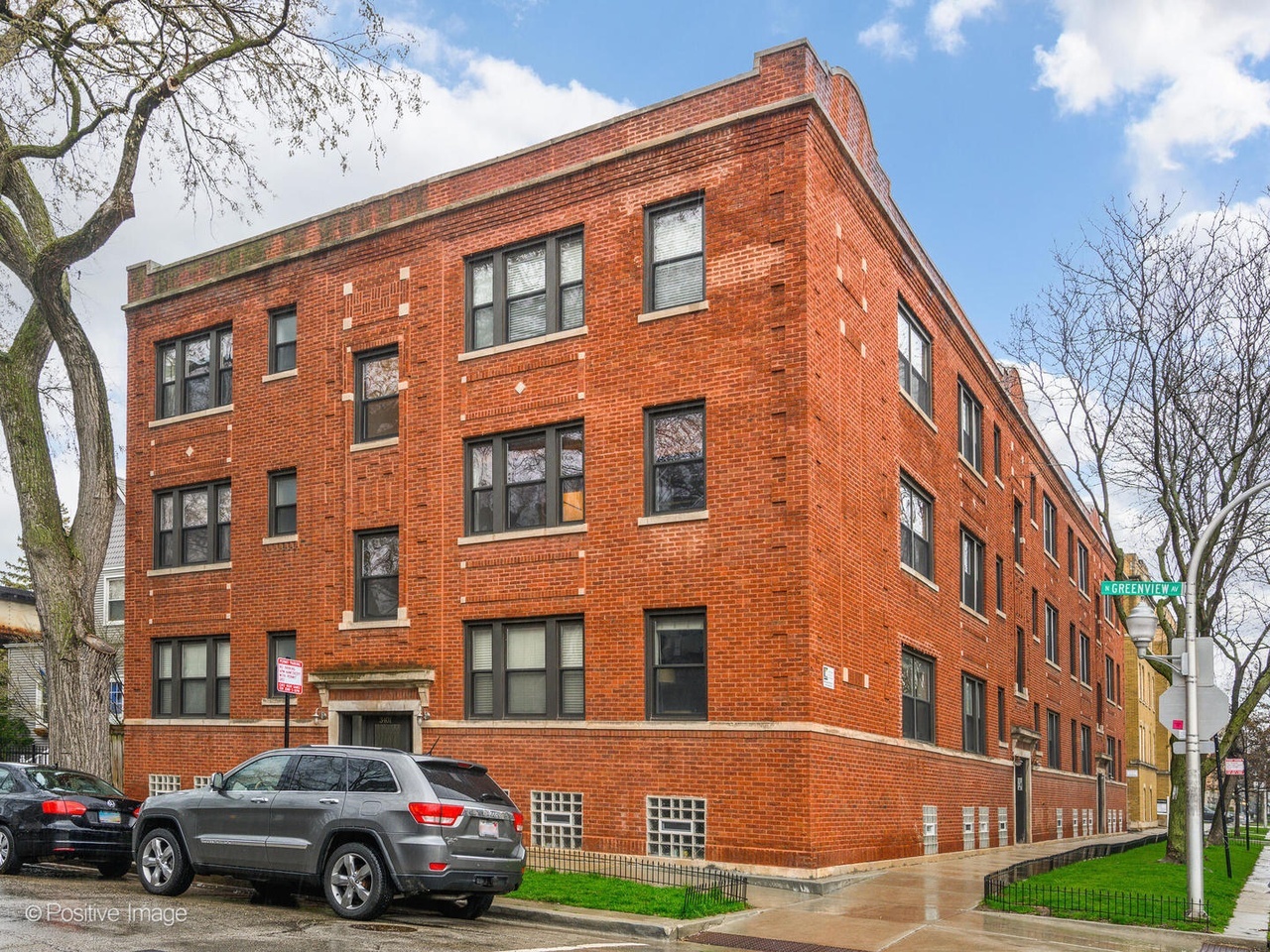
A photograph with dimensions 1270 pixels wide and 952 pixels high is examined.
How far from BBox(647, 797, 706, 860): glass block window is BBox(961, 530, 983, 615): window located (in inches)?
446

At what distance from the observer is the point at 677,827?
19219mm

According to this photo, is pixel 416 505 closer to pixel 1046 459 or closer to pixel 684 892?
pixel 684 892

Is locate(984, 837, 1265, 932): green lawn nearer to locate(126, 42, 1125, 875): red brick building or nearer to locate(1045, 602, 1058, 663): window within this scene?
locate(126, 42, 1125, 875): red brick building

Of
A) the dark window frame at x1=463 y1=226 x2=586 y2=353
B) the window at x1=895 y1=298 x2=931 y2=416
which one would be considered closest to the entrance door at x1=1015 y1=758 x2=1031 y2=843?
the window at x1=895 y1=298 x2=931 y2=416

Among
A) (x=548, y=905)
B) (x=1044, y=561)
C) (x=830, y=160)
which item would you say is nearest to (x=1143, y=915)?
(x=548, y=905)

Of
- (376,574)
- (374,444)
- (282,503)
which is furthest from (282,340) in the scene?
(376,574)

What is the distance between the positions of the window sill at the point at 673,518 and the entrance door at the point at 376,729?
228 inches

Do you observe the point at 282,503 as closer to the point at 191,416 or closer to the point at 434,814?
the point at 191,416

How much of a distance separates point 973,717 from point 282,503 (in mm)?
15457

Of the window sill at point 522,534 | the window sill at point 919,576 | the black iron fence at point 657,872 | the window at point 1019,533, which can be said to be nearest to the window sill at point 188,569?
the window sill at point 522,534

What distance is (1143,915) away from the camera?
14984 millimetres

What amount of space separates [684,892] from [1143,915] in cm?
527

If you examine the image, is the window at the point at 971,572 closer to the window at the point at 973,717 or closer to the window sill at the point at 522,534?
the window at the point at 973,717

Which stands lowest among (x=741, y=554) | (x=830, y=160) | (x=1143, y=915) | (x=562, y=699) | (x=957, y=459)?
(x=1143, y=915)
